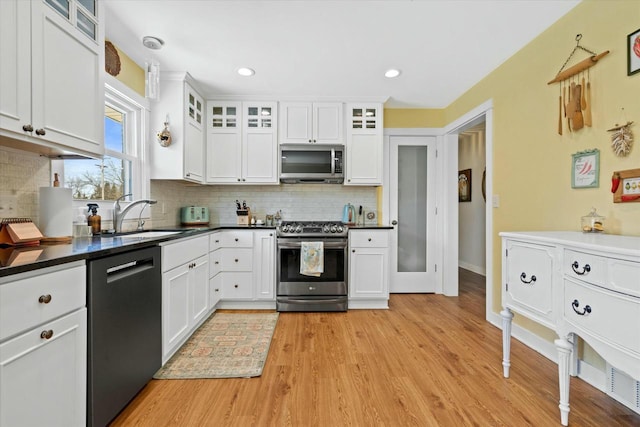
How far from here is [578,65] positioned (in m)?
1.86

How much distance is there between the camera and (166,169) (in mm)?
2826

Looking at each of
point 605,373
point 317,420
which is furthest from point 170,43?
point 605,373

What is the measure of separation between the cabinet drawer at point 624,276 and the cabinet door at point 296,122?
2.87 m

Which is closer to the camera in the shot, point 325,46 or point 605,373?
point 605,373

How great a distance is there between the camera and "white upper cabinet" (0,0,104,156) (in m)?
1.20

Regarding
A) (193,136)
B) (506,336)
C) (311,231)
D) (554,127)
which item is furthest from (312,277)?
(554,127)

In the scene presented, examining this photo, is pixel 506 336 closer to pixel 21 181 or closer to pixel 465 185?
pixel 21 181

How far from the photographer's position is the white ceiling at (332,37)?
6.31 ft

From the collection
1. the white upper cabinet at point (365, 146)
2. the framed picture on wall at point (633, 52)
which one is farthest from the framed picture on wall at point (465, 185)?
the framed picture on wall at point (633, 52)

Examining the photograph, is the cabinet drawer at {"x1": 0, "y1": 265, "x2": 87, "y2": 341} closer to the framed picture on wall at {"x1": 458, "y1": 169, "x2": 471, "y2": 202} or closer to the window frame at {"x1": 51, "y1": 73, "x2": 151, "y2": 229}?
the window frame at {"x1": 51, "y1": 73, "x2": 151, "y2": 229}

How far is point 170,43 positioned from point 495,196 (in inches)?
129

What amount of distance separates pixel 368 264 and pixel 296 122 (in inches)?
75.5

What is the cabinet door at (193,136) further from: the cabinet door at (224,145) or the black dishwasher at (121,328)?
the black dishwasher at (121,328)

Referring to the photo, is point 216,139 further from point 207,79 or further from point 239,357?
point 239,357
